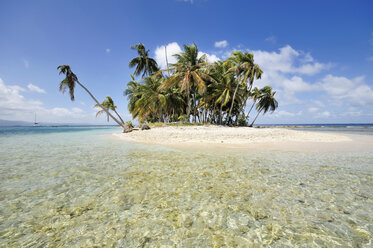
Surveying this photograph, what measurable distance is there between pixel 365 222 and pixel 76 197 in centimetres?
456

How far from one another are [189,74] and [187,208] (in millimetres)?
18582

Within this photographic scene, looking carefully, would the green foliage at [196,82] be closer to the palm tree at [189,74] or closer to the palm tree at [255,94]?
the palm tree at [189,74]

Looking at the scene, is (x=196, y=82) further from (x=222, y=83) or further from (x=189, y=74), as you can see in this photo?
(x=222, y=83)

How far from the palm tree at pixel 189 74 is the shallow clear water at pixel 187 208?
1577 cm

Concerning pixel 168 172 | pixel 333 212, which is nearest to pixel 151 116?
pixel 168 172

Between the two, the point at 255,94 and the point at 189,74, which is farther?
the point at 255,94

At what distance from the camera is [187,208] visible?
2.60 meters

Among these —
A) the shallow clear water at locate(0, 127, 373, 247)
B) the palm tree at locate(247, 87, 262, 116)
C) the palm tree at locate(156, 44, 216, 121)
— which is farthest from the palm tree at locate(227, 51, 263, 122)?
the shallow clear water at locate(0, 127, 373, 247)

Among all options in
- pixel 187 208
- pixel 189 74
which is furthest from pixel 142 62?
pixel 187 208

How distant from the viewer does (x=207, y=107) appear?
1154 inches

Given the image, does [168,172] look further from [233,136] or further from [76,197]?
[233,136]

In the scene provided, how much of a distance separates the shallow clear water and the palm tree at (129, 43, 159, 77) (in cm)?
2869

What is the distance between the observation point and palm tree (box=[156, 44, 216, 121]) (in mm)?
19266

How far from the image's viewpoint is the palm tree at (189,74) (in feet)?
63.2
